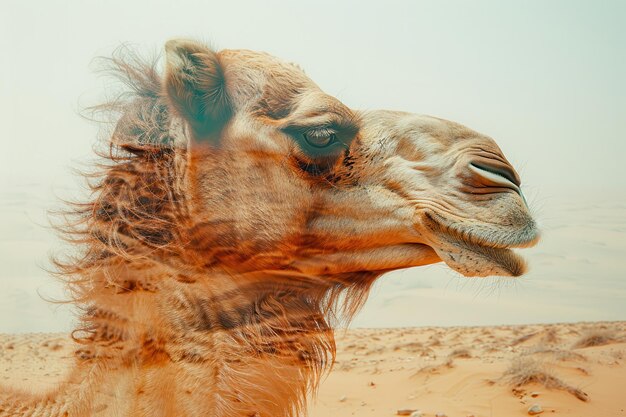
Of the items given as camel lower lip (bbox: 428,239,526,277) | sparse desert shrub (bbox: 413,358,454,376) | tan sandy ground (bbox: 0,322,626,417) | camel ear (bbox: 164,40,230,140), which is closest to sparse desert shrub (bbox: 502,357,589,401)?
tan sandy ground (bbox: 0,322,626,417)

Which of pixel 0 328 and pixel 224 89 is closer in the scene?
pixel 224 89

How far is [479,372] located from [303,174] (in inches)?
76.8

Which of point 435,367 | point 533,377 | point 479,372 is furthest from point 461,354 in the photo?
point 533,377

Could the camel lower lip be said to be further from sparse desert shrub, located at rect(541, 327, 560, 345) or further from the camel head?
sparse desert shrub, located at rect(541, 327, 560, 345)

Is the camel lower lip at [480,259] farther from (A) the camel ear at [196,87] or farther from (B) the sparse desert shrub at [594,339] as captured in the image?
(B) the sparse desert shrub at [594,339]

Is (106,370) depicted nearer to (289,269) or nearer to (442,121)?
(289,269)

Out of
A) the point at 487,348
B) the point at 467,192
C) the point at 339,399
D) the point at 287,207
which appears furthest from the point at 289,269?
the point at 487,348

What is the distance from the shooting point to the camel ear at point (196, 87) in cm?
144

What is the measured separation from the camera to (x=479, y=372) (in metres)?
2.99

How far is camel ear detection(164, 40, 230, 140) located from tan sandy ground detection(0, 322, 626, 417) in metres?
0.87

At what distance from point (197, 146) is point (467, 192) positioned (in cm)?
65

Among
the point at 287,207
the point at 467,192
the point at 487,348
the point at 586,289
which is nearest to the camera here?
the point at 467,192

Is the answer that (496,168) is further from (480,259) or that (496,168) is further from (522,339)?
(522,339)

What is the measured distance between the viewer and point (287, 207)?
1.48 m
